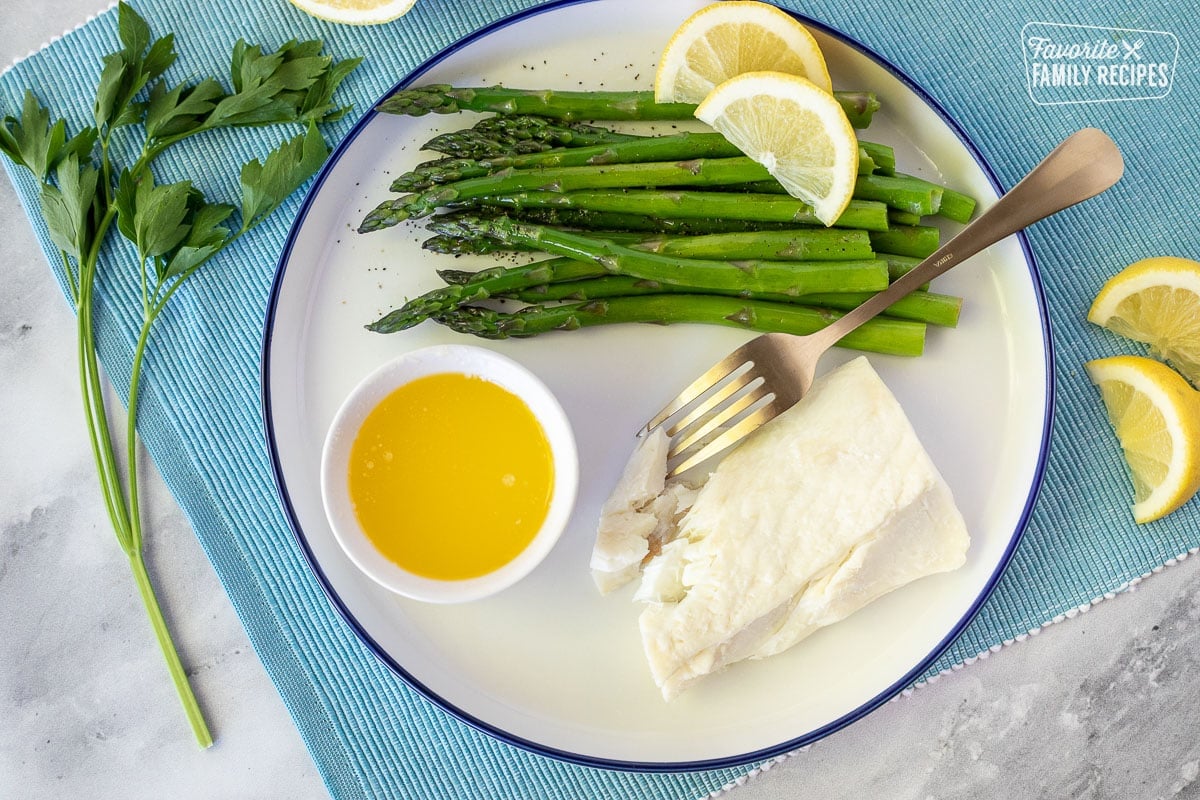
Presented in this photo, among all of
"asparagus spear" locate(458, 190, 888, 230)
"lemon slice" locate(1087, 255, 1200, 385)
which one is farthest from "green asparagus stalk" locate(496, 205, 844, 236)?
"lemon slice" locate(1087, 255, 1200, 385)

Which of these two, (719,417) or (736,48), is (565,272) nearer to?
(719,417)

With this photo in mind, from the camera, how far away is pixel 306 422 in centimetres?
257

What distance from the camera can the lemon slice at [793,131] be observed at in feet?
7.44

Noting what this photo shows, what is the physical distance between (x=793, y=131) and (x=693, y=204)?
1.07 ft

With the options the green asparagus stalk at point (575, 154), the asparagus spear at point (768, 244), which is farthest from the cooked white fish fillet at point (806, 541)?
the green asparagus stalk at point (575, 154)

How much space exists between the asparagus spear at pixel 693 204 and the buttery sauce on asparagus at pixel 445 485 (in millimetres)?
620

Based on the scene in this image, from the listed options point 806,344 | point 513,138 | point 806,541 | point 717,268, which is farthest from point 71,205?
point 806,541

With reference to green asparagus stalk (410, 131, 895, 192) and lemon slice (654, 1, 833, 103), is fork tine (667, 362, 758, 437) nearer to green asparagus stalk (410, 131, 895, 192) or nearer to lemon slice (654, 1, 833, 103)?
green asparagus stalk (410, 131, 895, 192)

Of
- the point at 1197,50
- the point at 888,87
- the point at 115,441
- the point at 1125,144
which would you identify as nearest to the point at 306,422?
the point at 115,441

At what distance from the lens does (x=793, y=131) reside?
231 centimetres

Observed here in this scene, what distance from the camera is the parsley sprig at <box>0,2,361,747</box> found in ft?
8.34

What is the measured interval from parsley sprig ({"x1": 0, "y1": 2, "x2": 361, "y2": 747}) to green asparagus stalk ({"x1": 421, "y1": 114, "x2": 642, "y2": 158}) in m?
0.42

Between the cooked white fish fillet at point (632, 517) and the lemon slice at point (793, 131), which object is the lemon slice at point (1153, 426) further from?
the cooked white fish fillet at point (632, 517)

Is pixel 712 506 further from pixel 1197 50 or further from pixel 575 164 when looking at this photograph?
pixel 1197 50
